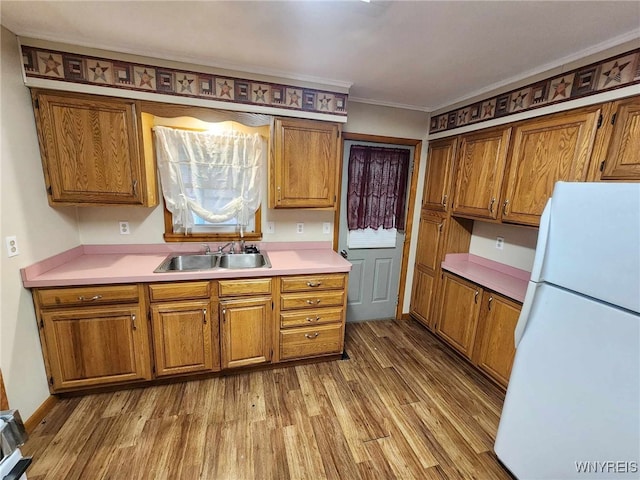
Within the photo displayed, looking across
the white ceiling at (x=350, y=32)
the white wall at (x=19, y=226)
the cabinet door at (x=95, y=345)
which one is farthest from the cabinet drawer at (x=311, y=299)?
the white ceiling at (x=350, y=32)

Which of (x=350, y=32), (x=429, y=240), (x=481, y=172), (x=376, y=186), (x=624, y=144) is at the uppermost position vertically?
(x=350, y=32)

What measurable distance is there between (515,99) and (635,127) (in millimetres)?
792

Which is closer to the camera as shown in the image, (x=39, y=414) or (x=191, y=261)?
(x=39, y=414)

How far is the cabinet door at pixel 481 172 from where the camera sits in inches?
85.4

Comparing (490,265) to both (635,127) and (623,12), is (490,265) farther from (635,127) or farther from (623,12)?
(623,12)

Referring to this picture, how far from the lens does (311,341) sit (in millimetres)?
2312

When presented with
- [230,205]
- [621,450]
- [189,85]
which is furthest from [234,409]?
[189,85]

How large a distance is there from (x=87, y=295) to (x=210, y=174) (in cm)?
120

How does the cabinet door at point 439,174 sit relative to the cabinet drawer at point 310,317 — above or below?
above

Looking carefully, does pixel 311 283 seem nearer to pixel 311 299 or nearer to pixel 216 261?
pixel 311 299

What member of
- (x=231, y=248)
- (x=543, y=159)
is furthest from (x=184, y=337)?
(x=543, y=159)

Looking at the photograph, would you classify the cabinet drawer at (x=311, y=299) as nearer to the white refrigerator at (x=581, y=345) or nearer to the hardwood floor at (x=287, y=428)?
the hardwood floor at (x=287, y=428)

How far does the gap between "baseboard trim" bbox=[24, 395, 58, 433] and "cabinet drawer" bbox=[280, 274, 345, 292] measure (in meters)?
1.69

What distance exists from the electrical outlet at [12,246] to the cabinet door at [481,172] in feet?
10.7
